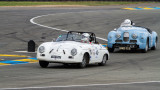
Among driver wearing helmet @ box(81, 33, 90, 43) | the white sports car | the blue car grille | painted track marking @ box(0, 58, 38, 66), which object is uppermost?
driver wearing helmet @ box(81, 33, 90, 43)

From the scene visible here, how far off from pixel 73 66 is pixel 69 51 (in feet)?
4.47

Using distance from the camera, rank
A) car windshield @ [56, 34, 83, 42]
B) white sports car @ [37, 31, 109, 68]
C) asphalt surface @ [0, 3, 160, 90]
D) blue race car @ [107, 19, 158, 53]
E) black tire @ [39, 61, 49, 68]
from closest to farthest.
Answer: asphalt surface @ [0, 3, 160, 90] → white sports car @ [37, 31, 109, 68] → black tire @ [39, 61, 49, 68] → car windshield @ [56, 34, 83, 42] → blue race car @ [107, 19, 158, 53]

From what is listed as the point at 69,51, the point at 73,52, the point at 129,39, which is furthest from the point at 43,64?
the point at 129,39

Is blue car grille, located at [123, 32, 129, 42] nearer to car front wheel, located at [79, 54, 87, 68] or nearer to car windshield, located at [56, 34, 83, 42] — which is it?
car windshield, located at [56, 34, 83, 42]

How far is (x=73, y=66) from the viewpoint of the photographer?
16.1 metres

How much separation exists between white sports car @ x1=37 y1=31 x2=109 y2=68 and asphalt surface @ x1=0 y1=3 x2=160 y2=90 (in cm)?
31

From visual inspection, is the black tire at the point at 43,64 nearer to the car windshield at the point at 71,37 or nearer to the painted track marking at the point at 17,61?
the car windshield at the point at 71,37

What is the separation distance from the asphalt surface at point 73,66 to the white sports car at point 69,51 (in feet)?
1.03

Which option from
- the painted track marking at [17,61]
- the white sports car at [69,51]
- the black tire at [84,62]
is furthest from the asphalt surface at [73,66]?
the painted track marking at [17,61]

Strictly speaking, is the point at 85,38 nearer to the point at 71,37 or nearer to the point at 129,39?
the point at 71,37

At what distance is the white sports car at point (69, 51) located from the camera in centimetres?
1482

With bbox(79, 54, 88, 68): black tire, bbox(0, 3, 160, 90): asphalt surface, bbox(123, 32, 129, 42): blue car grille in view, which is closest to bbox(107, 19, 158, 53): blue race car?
bbox(123, 32, 129, 42): blue car grille

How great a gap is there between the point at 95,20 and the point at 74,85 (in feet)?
86.5

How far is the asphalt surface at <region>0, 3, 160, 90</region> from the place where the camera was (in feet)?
36.7
